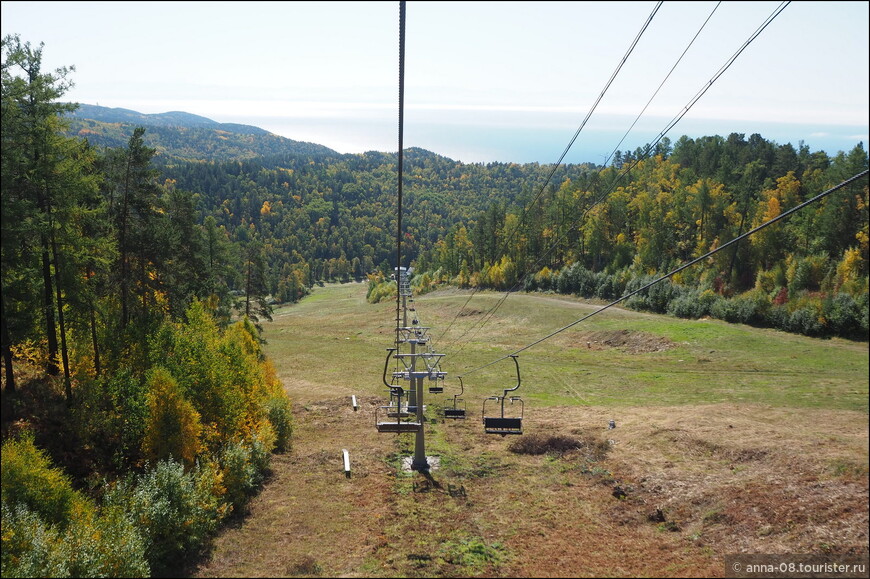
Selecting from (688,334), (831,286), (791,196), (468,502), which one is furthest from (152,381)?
(791,196)

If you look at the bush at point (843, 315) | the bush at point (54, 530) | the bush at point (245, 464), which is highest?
the bush at point (843, 315)

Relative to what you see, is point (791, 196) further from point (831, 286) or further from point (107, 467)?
point (107, 467)

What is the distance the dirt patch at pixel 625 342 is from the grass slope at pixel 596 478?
3.88 metres

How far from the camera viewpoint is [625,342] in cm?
6003

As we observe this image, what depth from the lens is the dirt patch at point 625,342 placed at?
56.7 m

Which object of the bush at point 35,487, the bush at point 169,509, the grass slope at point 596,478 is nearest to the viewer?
the bush at point 35,487

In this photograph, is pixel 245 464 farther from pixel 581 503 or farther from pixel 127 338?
pixel 581 503

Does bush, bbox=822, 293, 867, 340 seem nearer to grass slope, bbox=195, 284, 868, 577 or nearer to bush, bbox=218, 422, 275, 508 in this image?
grass slope, bbox=195, 284, 868, 577

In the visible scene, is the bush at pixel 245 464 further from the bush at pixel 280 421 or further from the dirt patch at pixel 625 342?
the dirt patch at pixel 625 342

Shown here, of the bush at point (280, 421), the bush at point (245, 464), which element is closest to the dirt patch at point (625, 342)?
the bush at point (280, 421)

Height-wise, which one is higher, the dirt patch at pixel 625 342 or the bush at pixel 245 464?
the dirt patch at pixel 625 342

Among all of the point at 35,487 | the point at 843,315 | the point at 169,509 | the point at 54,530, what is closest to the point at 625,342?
the point at 843,315

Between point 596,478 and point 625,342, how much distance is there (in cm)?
3526

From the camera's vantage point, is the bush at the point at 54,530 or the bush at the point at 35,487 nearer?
the bush at the point at 54,530
